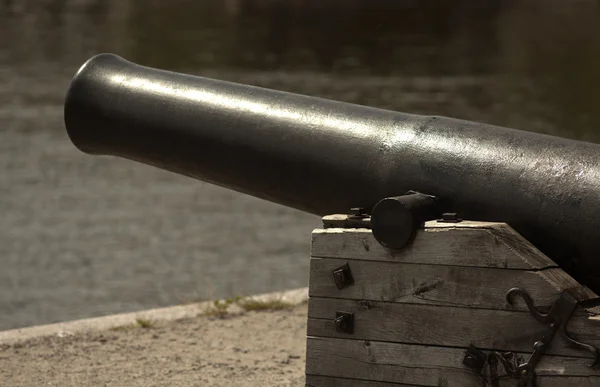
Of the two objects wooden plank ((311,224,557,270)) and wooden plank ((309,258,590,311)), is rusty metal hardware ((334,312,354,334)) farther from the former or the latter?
wooden plank ((311,224,557,270))

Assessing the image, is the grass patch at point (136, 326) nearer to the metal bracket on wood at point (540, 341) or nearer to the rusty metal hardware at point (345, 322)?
the rusty metal hardware at point (345, 322)

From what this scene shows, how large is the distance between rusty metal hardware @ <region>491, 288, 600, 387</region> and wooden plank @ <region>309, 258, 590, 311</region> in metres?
0.02

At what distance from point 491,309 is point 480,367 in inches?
6.3

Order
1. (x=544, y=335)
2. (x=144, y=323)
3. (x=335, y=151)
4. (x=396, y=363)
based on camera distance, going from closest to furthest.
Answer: (x=544, y=335) < (x=396, y=363) < (x=335, y=151) < (x=144, y=323)

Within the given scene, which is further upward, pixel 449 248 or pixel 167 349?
pixel 449 248

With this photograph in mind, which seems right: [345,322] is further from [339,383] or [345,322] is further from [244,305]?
[244,305]

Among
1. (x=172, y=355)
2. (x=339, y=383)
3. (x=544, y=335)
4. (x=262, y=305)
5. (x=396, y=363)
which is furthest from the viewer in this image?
(x=262, y=305)

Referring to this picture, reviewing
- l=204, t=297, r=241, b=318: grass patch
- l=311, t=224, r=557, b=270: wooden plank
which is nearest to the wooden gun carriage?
l=311, t=224, r=557, b=270: wooden plank

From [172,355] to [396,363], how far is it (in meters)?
2.23

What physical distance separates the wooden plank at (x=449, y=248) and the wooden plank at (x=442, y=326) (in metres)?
0.13

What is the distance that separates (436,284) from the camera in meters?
3.39

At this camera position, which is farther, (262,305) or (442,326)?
(262,305)

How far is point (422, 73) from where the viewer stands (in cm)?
2031

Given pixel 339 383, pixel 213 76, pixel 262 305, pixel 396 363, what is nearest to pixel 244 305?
pixel 262 305
